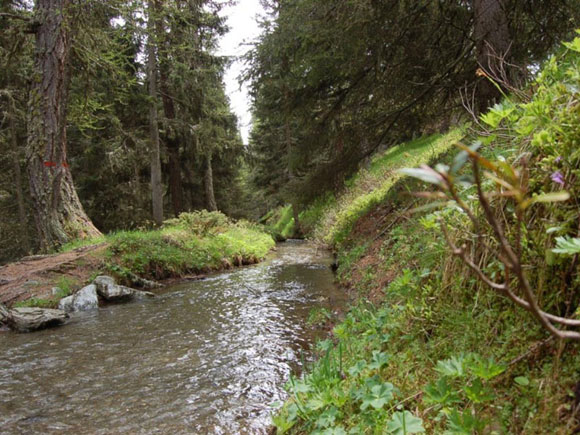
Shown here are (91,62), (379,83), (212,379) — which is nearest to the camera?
(212,379)

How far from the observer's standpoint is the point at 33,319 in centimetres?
524

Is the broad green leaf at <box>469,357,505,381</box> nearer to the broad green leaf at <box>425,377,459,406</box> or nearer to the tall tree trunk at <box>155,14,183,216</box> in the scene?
the broad green leaf at <box>425,377,459,406</box>

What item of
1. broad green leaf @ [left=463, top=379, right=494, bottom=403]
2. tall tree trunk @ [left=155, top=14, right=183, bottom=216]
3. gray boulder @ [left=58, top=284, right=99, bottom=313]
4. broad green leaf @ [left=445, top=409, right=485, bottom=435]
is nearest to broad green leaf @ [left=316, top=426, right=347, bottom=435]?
broad green leaf @ [left=445, top=409, right=485, bottom=435]

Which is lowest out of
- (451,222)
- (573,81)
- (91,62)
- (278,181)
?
(451,222)

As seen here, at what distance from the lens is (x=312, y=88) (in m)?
8.02

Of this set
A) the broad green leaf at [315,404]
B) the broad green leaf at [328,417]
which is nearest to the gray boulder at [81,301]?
the broad green leaf at [315,404]

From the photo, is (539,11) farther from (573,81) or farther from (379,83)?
(573,81)

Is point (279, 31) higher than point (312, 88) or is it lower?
higher

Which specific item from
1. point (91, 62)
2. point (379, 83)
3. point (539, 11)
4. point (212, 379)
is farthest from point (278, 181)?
point (212, 379)

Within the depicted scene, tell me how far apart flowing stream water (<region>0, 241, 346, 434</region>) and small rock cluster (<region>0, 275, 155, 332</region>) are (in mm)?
234

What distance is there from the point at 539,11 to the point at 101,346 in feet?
28.4

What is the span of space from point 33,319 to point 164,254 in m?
3.83

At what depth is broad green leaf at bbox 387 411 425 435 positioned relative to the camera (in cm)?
153

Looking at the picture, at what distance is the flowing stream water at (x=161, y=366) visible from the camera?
288 cm
